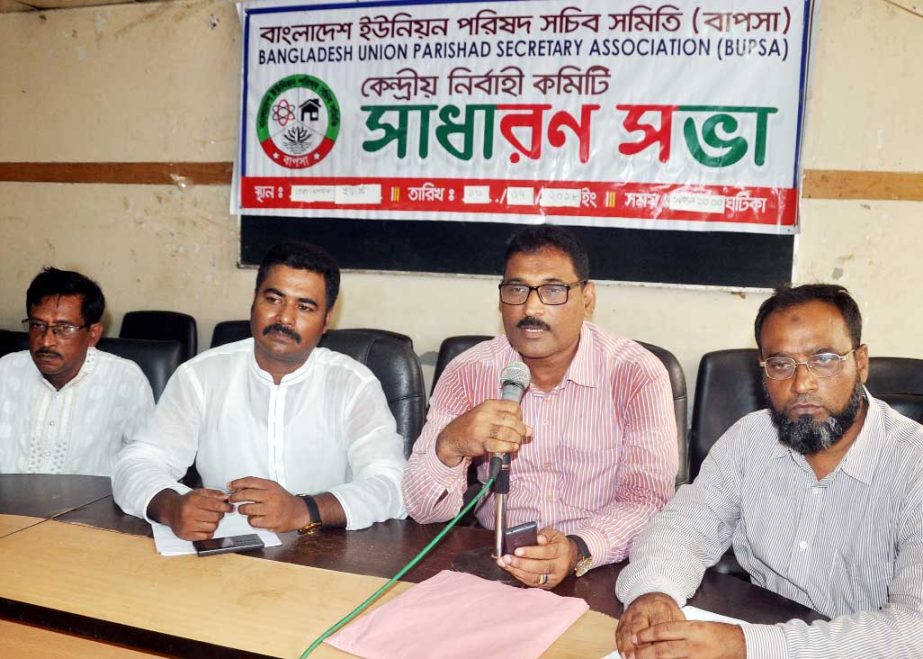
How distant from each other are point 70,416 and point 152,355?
0.34 metres

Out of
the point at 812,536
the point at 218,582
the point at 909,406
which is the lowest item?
the point at 218,582

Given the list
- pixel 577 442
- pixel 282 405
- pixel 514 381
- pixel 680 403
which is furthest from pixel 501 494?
pixel 680 403

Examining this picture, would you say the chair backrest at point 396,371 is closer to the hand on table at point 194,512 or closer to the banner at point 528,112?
the hand on table at point 194,512

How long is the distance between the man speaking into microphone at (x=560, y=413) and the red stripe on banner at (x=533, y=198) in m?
1.50

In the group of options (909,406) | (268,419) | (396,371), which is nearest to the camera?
(909,406)

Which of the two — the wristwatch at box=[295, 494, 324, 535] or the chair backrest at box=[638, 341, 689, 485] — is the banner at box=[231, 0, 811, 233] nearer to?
the chair backrest at box=[638, 341, 689, 485]

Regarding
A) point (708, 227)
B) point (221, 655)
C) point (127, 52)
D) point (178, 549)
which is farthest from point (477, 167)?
point (221, 655)

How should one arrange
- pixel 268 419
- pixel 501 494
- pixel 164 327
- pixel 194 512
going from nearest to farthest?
pixel 501 494, pixel 194 512, pixel 268 419, pixel 164 327

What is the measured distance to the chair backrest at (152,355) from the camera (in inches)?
116

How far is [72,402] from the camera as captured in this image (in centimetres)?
281

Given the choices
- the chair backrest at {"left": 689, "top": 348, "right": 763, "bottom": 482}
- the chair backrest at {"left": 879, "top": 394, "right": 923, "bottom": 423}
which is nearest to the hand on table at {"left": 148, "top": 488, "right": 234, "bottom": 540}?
the chair backrest at {"left": 879, "top": 394, "right": 923, "bottom": 423}

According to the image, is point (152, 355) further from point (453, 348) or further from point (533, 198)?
point (533, 198)

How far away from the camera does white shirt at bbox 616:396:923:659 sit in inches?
53.1

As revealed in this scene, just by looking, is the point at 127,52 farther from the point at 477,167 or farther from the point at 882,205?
the point at 882,205
